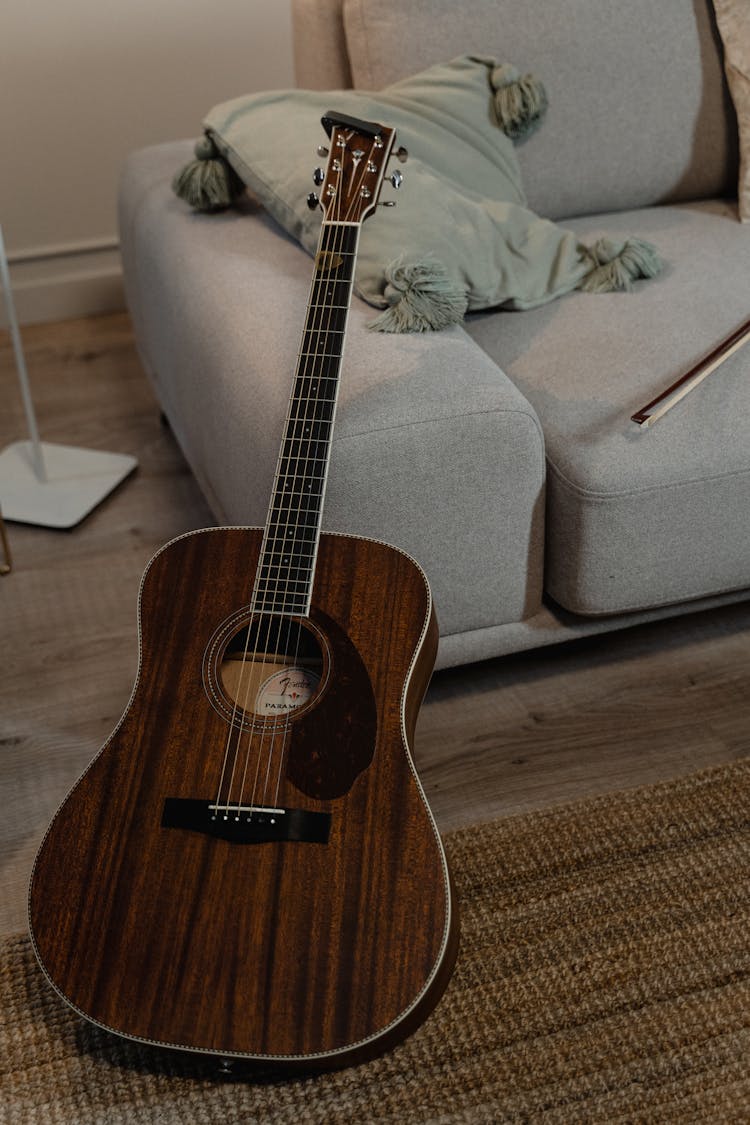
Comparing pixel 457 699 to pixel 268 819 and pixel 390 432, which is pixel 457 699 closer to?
pixel 390 432

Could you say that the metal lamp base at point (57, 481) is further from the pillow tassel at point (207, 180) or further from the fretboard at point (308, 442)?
the fretboard at point (308, 442)

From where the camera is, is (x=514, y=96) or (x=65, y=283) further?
(x=65, y=283)

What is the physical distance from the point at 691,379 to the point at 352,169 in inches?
18.3

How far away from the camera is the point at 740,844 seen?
1214 mm

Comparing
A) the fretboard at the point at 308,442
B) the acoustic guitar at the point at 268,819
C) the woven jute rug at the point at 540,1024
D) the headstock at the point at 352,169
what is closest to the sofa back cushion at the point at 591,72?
the headstock at the point at 352,169

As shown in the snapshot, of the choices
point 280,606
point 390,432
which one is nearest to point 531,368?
point 390,432

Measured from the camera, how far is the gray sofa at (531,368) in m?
1.23

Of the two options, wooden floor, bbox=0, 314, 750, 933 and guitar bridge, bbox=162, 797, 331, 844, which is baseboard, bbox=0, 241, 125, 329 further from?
guitar bridge, bbox=162, 797, 331, 844

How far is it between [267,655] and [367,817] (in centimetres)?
19

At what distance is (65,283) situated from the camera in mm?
2518

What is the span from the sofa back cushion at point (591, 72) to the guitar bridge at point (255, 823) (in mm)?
1190

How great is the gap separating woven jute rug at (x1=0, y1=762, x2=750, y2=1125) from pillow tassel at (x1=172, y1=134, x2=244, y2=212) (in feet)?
3.27

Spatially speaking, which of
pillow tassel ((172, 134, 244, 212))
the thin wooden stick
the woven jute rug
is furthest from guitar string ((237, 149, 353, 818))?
pillow tassel ((172, 134, 244, 212))

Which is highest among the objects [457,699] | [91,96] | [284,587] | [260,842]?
[91,96]
